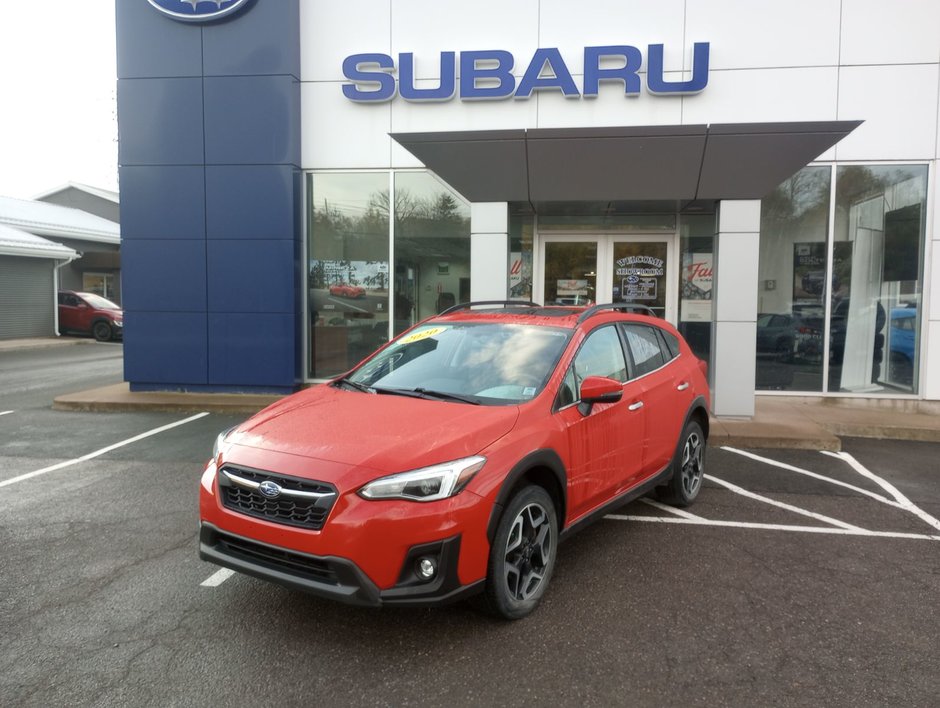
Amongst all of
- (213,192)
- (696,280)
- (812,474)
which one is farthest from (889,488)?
(213,192)

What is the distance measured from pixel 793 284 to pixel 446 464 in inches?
A: 367

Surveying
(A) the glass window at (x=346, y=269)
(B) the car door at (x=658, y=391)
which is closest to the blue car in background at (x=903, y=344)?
(B) the car door at (x=658, y=391)

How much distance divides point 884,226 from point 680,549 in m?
8.28

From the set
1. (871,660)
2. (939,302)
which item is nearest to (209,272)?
(871,660)

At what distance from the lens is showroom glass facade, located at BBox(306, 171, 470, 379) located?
11.2 meters

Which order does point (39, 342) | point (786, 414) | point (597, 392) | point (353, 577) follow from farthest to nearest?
1. point (39, 342)
2. point (786, 414)
3. point (597, 392)
4. point (353, 577)

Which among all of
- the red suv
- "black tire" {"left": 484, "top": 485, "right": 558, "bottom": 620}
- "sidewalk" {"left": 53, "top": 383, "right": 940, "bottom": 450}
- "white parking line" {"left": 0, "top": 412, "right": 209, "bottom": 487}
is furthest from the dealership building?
"black tire" {"left": 484, "top": 485, "right": 558, "bottom": 620}

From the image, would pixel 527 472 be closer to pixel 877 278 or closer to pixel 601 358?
pixel 601 358

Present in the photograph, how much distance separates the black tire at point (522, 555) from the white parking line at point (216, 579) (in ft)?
5.47

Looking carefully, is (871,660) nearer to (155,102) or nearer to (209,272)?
(209,272)

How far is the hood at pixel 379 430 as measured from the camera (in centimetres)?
327

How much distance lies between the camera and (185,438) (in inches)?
325

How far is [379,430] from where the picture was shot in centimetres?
352

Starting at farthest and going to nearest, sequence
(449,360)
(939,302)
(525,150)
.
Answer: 1. (939,302)
2. (525,150)
3. (449,360)
